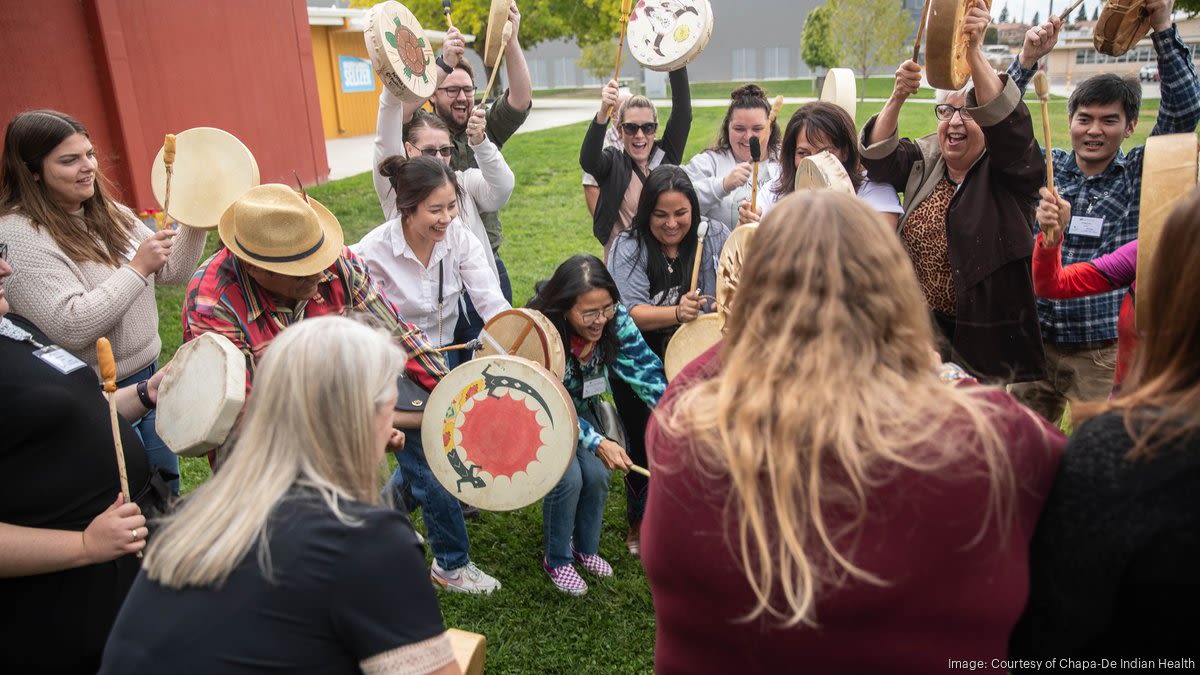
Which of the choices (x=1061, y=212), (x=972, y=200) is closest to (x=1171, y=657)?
(x=1061, y=212)

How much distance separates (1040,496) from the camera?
1.38 meters

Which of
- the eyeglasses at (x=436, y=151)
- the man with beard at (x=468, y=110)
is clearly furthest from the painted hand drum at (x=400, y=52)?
the man with beard at (x=468, y=110)

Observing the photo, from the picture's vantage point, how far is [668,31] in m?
4.61

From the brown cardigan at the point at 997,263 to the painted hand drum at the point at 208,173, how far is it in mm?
2988

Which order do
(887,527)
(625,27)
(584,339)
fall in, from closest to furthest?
(887,527), (584,339), (625,27)

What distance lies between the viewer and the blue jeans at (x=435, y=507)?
341cm

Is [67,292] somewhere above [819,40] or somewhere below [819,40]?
below

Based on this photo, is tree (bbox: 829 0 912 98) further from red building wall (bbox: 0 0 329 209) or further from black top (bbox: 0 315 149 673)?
black top (bbox: 0 315 149 673)

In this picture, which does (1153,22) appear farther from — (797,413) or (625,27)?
(797,413)

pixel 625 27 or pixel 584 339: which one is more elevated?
pixel 625 27

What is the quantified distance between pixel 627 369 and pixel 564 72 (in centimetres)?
5586

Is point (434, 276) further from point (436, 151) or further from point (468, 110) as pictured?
point (468, 110)

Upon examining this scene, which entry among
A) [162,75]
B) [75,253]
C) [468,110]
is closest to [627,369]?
[75,253]

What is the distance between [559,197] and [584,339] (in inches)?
353
